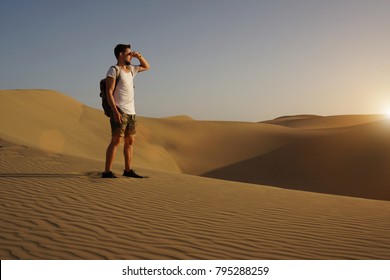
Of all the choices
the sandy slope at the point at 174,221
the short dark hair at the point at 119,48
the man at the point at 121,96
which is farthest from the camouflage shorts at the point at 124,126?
the short dark hair at the point at 119,48

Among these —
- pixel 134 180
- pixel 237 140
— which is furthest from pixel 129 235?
pixel 237 140

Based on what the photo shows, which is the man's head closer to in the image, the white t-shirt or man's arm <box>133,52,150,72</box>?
the white t-shirt

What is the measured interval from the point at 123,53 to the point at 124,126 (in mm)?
1243

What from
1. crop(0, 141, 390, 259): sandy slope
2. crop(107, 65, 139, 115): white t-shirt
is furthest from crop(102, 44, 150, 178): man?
crop(0, 141, 390, 259): sandy slope

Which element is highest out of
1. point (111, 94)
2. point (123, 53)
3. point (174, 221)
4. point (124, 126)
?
point (123, 53)

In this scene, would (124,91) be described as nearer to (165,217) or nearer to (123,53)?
(123,53)

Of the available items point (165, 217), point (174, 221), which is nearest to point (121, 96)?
point (165, 217)

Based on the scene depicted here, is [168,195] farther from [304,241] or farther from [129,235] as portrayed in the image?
[304,241]

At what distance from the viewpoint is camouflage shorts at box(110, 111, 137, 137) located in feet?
21.9

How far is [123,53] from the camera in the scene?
21.9 feet

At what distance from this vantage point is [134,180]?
7.36 metres

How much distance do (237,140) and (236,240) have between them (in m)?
27.6

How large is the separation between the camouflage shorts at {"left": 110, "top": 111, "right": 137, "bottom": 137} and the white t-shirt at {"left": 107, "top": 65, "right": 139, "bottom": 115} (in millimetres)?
100

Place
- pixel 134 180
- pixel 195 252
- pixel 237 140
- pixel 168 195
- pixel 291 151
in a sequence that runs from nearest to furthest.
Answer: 1. pixel 195 252
2. pixel 168 195
3. pixel 134 180
4. pixel 291 151
5. pixel 237 140
